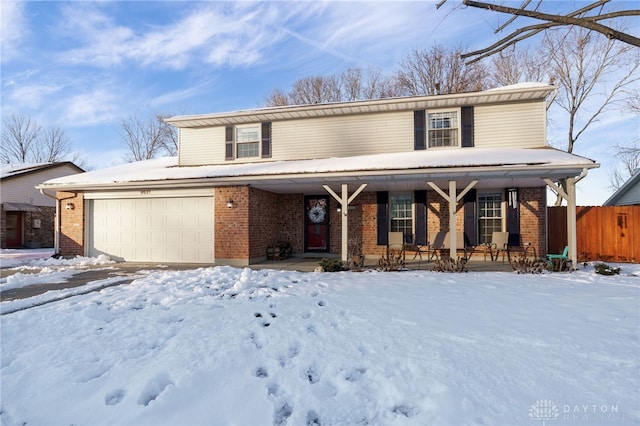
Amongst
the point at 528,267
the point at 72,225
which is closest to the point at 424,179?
the point at 528,267

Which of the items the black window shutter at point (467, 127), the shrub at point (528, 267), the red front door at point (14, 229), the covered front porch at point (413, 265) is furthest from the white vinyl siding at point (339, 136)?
the red front door at point (14, 229)


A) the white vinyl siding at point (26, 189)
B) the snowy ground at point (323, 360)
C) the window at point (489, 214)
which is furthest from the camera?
the white vinyl siding at point (26, 189)

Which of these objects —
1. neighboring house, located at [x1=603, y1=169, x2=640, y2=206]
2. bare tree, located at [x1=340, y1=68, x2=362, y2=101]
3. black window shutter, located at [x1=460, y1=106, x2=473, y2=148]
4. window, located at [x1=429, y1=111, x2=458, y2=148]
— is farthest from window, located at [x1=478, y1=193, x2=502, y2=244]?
bare tree, located at [x1=340, y1=68, x2=362, y2=101]

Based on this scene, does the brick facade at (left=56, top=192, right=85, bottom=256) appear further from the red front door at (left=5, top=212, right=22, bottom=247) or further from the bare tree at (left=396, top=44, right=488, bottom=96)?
the bare tree at (left=396, top=44, right=488, bottom=96)

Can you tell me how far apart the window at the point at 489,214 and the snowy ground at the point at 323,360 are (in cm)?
534

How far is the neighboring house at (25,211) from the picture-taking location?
17.4 metres

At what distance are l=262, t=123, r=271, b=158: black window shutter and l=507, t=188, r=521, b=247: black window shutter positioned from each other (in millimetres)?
8060

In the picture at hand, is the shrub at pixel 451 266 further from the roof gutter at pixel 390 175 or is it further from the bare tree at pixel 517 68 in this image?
the bare tree at pixel 517 68

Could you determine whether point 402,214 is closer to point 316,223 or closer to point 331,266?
point 316,223

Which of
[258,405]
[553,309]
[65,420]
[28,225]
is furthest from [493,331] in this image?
[28,225]

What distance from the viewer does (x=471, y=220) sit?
10586 mm

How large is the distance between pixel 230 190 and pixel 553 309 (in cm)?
836

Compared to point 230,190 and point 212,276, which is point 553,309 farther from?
point 230,190

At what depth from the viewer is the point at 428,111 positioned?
10.4m
